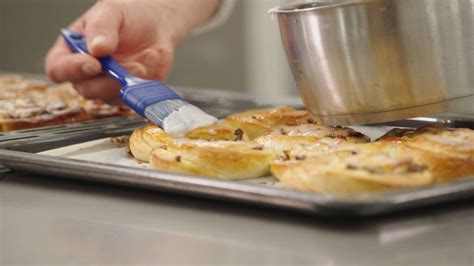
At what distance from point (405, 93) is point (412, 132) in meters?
0.09

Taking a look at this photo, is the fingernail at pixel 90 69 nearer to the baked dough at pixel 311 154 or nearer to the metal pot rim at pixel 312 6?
the baked dough at pixel 311 154

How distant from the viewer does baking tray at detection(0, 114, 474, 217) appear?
0.80m

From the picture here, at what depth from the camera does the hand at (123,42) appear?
1.62m

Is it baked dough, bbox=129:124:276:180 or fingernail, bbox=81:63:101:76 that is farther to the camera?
fingernail, bbox=81:63:101:76

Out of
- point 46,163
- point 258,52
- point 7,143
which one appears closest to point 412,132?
point 46,163

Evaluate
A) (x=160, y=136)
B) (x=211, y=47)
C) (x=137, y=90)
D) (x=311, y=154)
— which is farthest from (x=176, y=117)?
(x=211, y=47)

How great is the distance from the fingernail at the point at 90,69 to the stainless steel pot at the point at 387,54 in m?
0.59

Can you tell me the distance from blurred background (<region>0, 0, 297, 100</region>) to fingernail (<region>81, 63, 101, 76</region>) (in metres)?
1.70

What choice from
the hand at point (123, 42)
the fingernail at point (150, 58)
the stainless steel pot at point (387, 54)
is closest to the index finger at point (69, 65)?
the hand at point (123, 42)

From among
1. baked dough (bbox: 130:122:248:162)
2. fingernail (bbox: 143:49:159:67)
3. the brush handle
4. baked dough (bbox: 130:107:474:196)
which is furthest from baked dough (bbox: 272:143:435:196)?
fingernail (bbox: 143:49:159:67)

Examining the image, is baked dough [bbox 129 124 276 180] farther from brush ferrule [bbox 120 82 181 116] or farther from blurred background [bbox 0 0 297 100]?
blurred background [bbox 0 0 297 100]

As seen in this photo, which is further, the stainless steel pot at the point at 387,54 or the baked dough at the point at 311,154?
the stainless steel pot at the point at 387,54

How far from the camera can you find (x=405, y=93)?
1.06 metres

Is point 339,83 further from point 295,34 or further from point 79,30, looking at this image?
point 79,30
